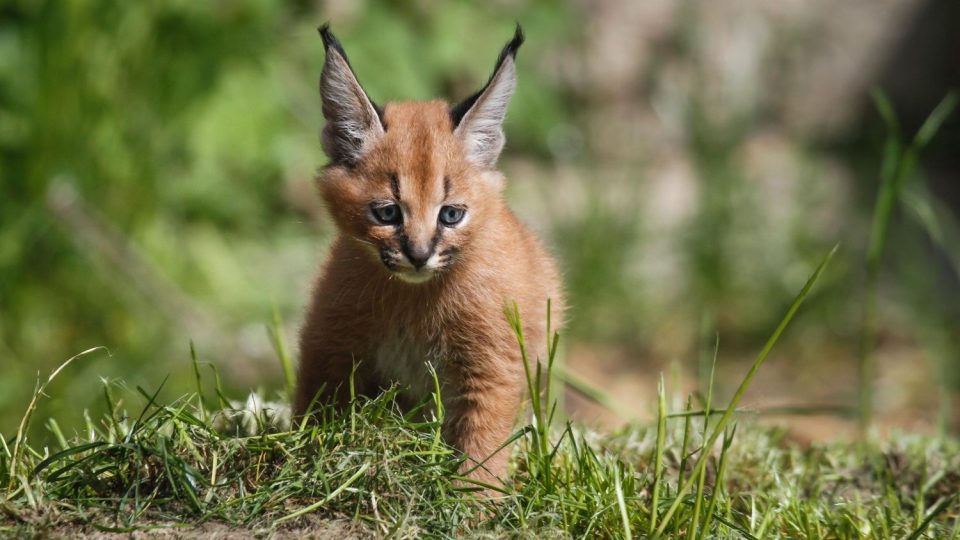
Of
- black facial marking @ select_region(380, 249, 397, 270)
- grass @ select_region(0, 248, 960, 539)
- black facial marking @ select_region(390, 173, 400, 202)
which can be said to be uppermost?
black facial marking @ select_region(390, 173, 400, 202)

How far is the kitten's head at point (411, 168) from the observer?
349 cm

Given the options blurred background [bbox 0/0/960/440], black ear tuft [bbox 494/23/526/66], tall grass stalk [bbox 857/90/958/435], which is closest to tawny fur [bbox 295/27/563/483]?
black ear tuft [bbox 494/23/526/66]

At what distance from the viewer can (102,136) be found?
698 cm

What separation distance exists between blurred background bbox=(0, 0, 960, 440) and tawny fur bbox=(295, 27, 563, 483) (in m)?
1.39

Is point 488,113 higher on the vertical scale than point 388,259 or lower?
higher

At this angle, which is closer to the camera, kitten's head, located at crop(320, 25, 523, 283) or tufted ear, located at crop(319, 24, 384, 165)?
kitten's head, located at crop(320, 25, 523, 283)

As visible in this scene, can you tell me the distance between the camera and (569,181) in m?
9.77

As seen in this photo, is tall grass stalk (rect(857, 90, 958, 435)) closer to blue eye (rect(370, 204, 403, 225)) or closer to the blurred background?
the blurred background

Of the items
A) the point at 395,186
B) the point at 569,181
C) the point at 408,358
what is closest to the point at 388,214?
the point at 395,186

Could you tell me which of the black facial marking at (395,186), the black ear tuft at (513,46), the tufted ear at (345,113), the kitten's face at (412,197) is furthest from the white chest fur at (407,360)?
the black ear tuft at (513,46)

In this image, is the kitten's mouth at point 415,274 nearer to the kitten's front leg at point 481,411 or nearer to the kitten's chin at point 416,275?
the kitten's chin at point 416,275

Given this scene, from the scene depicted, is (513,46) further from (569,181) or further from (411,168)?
(569,181)

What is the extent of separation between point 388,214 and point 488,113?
0.57 meters

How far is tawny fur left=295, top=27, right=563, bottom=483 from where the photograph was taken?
3.61m
